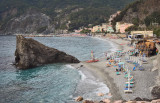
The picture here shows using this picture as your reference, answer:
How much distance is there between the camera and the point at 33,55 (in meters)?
29.2

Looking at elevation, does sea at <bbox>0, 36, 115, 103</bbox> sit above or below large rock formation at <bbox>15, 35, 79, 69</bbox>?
below

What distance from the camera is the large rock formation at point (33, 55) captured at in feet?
92.8

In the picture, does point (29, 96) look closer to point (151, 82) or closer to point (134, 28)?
point (151, 82)

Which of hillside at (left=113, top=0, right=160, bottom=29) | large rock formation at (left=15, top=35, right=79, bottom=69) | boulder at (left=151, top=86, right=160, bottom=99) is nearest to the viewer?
boulder at (left=151, top=86, right=160, bottom=99)

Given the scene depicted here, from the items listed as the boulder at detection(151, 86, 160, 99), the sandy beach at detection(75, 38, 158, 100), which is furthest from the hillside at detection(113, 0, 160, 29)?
the boulder at detection(151, 86, 160, 99)

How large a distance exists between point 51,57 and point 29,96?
51.1 ft

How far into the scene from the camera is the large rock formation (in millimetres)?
28281

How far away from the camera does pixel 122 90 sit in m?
15.9

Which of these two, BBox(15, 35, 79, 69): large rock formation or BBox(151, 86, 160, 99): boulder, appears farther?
BBox(15, 35, 79, 69): large rock formation

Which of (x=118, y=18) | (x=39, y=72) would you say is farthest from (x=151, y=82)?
(x=118, y=18)

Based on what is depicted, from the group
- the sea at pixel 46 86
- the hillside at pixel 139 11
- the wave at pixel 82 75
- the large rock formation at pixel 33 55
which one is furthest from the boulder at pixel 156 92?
the hillside at pixel 139 11

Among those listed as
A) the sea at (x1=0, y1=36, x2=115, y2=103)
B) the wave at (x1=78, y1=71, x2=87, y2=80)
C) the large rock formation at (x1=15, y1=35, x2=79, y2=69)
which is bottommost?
the sea at (x1=0, y1=36, x2=115, y2=103)

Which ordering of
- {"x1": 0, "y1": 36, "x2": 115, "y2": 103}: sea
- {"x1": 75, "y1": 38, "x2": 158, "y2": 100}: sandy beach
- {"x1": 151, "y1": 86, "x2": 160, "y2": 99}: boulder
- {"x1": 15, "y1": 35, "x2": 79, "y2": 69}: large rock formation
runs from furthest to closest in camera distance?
1. {"x1": 15, "y1": 35, "x2": 79, "y2": 69}: large rock formation
2. {"x1": 0, "y1": 36, "x2": 115, "y2": 103}: sea
3. {"x1": 75, "y1": 38, "x2": 158, "y2": 100}: sandy beach
4. {"x1": 151, "y1": 86, "x2": 160, "y2": 99}: boulder

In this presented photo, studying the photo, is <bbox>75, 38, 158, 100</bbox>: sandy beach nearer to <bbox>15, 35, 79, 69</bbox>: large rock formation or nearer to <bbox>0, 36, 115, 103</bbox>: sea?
<bbox>0, 36, 115, 103</bbox>: sea
